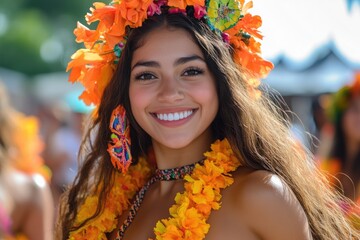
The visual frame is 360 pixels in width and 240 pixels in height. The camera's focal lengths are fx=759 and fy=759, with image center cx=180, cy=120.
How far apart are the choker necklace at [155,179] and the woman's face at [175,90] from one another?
0.44 ft

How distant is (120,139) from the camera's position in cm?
297

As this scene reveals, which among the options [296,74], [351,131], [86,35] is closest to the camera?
[86,35]

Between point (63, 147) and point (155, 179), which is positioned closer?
point (155, 179)

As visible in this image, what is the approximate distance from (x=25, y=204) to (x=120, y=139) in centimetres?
133

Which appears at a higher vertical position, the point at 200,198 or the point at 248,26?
the point at 248,26

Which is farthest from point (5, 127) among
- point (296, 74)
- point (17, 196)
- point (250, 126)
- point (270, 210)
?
point (296, 74)

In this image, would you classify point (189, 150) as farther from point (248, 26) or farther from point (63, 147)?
point (63, 147)

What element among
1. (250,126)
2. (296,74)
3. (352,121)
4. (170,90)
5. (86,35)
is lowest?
(296,74)

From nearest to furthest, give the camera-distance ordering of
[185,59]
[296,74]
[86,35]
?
[185,59], [86,35], [296,74]

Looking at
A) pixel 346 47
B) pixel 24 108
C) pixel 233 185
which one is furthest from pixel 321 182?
pixel 24 108

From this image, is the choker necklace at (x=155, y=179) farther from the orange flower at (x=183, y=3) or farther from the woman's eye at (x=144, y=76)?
the orange flower at (x=183, y=3)

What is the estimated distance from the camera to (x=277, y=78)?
1118 centimetres

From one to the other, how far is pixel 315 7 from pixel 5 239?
409cm

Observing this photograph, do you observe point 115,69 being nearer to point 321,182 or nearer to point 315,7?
point 321,182
